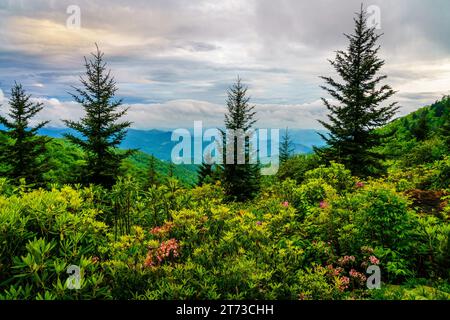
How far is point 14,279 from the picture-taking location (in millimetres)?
3127

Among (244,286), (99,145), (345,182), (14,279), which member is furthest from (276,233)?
(99,145)

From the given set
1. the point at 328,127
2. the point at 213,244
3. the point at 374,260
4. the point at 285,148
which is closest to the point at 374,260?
the point at 374,260

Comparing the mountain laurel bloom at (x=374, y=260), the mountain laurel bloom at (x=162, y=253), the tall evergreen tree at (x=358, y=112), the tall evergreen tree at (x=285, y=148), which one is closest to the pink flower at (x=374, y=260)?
the mountain laurel bloom at (x=374, y=260)

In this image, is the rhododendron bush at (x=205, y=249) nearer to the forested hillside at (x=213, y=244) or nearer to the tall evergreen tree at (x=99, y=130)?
the forested hillside at (x=213, y=244)

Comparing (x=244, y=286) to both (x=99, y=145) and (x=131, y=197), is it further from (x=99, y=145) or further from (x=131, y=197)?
(x=99, y=145)

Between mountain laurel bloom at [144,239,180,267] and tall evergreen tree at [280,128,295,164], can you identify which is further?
tall evergreen tree at [280,128,295,164]

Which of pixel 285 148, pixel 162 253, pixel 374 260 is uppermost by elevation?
pixel 285 148

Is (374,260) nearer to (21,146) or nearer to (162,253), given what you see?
(162,253)

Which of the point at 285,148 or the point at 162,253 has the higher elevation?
the point at 285,148

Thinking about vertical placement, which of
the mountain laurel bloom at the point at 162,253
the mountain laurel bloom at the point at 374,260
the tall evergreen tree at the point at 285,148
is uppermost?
the tall evergreen tree at the point at 285,148

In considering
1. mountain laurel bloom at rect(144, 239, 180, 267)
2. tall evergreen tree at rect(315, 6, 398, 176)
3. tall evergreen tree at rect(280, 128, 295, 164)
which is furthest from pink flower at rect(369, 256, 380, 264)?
tall evergreen tree at rect(280, 128, 295, 164)

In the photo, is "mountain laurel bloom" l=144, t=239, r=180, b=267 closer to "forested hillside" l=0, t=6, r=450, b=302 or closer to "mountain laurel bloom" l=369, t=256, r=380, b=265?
"forested hillside" l=0, t=6, r=450, b=302
